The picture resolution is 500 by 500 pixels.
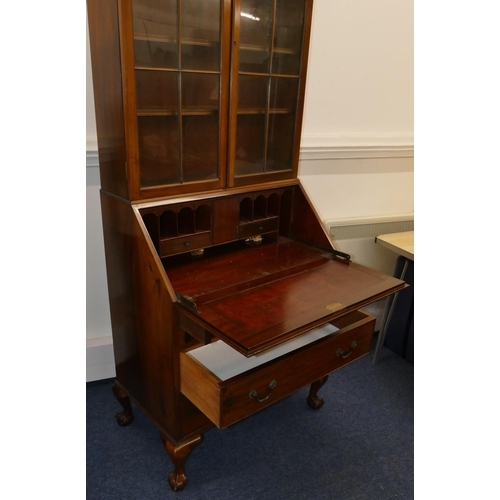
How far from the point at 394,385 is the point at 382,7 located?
1739mm

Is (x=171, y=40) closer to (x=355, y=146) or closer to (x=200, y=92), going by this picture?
(x=200, y=92)

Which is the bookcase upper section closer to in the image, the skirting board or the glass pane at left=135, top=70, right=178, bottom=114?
the glass pane at left=135, top=70, right=178, bottom=114

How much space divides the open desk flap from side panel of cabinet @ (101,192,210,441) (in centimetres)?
10

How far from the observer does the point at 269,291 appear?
4.65 feet

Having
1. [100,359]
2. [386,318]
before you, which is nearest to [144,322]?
[100,359]

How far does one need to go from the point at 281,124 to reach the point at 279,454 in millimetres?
1258

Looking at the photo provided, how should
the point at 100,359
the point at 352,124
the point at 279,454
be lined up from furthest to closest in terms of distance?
the point at 352,124, the point at 100,359, the point at 279,454

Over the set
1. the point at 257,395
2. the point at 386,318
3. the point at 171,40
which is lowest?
the point at 386,318

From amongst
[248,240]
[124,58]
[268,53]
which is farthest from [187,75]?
[248,240]

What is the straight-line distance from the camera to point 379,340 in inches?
92.2

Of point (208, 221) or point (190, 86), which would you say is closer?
point (190, 86)

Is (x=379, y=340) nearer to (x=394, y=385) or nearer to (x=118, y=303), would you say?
(x=394, y=385)

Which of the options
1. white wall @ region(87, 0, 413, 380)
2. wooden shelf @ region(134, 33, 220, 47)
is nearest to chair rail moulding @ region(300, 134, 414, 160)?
white wall @ region(87, 0, 413, 380)

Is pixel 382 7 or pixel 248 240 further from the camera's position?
pixel 382 7
